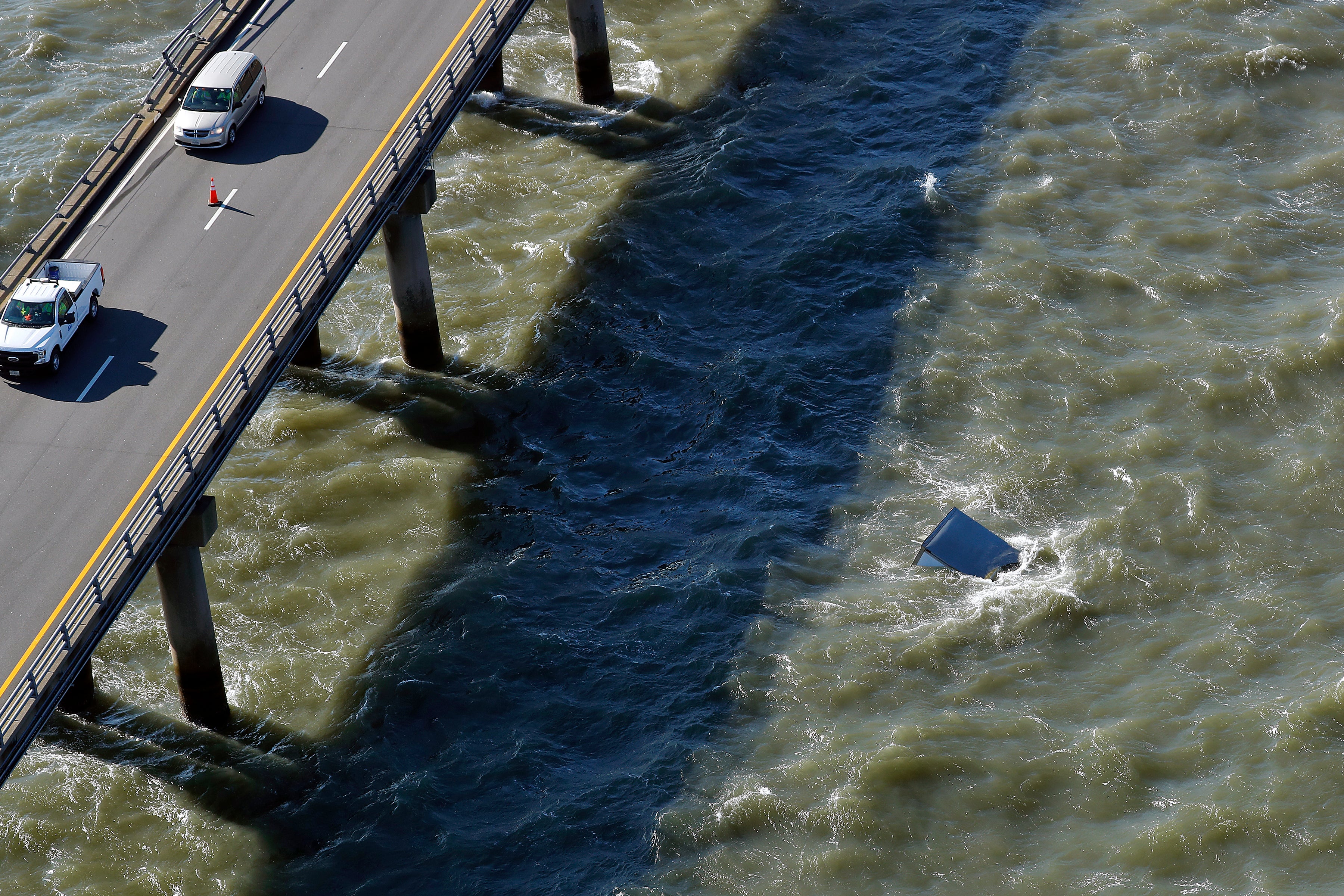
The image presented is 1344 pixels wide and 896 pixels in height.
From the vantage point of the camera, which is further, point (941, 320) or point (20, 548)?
point (941, 320)

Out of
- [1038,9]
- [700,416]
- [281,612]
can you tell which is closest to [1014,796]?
[700,416]

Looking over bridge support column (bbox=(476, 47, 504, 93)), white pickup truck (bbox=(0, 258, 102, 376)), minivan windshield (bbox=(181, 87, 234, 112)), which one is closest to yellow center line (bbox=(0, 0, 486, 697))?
white pickup truck (bbox=(0, 258, 102, 376))

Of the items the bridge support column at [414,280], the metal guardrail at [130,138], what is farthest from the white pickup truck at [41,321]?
the bridge support column at [414,280]

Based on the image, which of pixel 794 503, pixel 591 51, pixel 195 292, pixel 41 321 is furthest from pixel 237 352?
pixel 591 51

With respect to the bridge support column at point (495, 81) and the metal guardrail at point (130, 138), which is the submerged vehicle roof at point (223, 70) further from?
the bridge support column at point (495, 81)

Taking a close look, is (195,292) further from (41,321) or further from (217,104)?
(217,104)

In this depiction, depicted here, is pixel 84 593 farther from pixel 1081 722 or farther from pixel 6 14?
pixel 6 14

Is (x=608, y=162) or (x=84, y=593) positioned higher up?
(x=84, y=593)
